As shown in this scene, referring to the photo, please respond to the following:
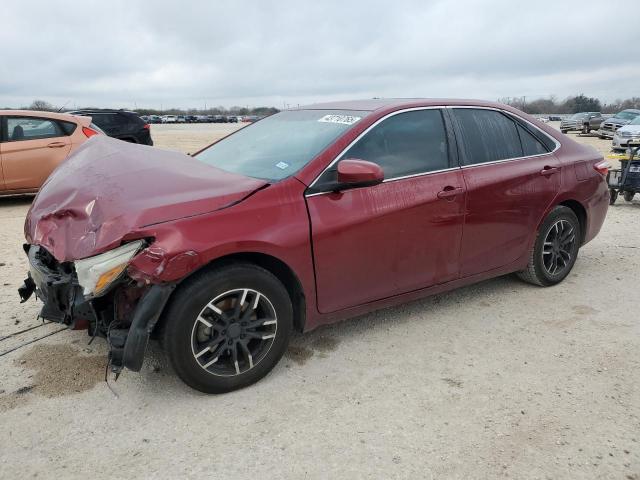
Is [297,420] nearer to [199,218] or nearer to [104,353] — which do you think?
[199,218]

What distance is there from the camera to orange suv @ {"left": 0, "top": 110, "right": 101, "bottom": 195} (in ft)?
26.7

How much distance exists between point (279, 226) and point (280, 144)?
0.94 metres

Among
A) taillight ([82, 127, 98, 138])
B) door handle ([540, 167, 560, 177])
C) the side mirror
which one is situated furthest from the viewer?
taillight ([82, 127, 98, 138])

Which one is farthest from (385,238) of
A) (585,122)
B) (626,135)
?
(585,122)

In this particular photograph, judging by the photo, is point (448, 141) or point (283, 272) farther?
point (448, 141)

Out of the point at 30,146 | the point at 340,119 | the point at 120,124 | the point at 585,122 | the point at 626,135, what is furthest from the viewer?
the point at 585,122

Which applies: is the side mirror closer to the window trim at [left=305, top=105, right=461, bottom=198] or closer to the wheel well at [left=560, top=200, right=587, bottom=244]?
the window trim at [left=305, top=105, right=461, bottom=198]

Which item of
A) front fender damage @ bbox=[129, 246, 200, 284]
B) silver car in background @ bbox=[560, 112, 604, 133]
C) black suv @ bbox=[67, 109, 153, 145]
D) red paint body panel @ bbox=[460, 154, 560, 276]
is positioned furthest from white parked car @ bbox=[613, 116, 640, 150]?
front fender damage @ bbox=[129, 246, 200, 284]

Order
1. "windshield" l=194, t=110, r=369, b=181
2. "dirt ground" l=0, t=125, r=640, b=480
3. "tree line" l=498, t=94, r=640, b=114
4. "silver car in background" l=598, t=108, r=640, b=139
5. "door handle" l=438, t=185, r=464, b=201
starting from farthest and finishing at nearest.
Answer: "tree line" l=498, t=94, r=640, b=114, "silver car in background" l=598, t=108, r=640, b=139, "door handle" l=438, t=185, r=464, b=201, "windshield" l=194, t=110, r=369, b=181, "dirt ground" l=0, t=125, r=640, b=480

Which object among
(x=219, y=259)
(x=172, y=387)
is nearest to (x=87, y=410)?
(x=172, y=387)

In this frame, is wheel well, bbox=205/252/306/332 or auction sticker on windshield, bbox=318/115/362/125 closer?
wheel well, bbox=205/252/306/332

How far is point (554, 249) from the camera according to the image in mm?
4621

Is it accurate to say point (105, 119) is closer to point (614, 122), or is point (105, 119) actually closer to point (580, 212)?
point (580, 212)

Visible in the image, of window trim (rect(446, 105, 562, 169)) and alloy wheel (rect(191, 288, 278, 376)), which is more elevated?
window trim (rect(446, 105, 562, 169))
